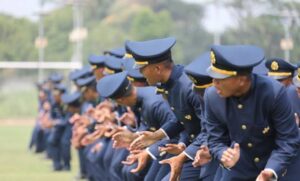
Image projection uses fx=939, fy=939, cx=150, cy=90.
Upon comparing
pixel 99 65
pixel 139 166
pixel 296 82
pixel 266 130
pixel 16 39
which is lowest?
pixel 16 39

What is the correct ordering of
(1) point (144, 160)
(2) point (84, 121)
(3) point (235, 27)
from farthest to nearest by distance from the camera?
(3) point (235, 27)
(2) point (84, 121)
(1) point (144, 160)

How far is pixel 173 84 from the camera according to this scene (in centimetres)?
822

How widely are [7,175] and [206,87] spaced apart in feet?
30.1

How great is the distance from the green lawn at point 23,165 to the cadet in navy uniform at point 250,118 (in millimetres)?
9070

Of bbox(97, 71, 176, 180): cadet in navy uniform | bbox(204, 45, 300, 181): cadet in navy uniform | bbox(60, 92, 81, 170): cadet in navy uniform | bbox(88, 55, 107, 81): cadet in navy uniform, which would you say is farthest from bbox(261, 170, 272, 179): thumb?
bbox(60, 92, 81, 170): cadet in navy uniform

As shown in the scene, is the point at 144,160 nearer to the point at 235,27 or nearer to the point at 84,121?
the point at 84,121

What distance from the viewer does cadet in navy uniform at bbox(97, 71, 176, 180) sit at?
9.11 m

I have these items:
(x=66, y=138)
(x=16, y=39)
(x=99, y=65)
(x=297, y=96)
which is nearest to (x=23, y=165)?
(x=66, y=138)

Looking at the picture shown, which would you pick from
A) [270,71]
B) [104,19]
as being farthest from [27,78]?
[270,71]

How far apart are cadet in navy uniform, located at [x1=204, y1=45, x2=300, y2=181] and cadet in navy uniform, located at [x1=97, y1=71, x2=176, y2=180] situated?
2.03 meters

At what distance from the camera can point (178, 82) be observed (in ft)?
26.9

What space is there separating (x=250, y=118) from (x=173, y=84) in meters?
→ 1.61

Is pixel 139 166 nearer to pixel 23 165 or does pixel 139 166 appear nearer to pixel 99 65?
pixel 99 65

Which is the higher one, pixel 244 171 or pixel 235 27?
pixel 244 171
